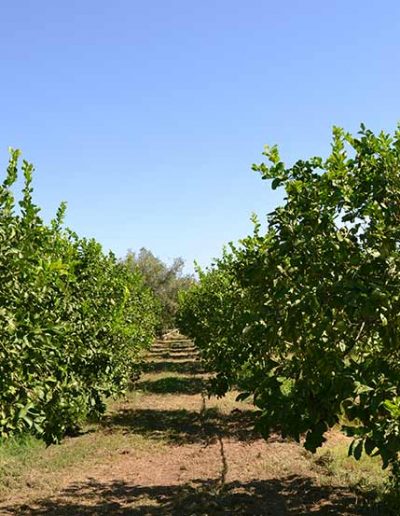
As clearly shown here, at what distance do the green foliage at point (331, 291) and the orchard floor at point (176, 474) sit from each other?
4495mm

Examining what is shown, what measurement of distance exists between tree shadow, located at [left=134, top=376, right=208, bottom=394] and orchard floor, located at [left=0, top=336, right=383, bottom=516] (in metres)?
5.51

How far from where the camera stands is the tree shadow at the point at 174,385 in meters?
22.5

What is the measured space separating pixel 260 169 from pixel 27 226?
113 inches

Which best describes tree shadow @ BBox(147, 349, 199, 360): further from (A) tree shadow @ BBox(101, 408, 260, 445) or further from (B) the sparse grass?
(B) the sparse grass

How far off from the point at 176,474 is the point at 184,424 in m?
5.19

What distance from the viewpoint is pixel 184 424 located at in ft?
52.3

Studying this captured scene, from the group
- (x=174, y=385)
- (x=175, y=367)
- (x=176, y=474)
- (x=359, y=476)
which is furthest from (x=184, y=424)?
(x=175, y=367)

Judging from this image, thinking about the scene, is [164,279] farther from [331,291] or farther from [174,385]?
[331,291]

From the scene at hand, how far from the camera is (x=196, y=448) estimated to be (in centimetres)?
1287

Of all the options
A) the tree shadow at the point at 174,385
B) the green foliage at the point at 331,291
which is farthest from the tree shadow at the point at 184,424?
the green foliage at the point at 331,291

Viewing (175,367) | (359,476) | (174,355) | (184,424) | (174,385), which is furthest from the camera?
(174,355)

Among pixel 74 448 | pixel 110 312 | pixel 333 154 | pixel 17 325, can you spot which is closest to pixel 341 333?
pixel 333 154

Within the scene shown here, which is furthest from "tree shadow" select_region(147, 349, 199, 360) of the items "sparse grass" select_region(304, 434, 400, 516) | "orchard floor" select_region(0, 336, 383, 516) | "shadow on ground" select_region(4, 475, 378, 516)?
"shadow on ground" select_region(4, 475, 378, 516)

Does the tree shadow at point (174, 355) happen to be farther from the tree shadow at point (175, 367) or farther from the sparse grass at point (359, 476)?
the sparse grass at point (359, 476)
